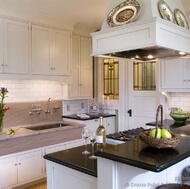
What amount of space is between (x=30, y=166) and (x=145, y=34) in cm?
258

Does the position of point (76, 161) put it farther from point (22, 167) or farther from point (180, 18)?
point (22, 167)

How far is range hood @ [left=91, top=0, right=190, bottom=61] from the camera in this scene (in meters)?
1.72

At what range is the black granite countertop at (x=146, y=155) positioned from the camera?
4.20 feet

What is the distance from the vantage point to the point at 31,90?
4.12 m

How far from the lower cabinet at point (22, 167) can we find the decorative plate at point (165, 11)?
8.52ft

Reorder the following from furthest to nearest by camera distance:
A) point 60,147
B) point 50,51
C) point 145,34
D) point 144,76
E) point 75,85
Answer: point 75,85 → point 144,76 → point 50,51 → point 60,147 → point 145,34

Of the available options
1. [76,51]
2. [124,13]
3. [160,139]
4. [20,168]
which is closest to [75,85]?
[76,51]

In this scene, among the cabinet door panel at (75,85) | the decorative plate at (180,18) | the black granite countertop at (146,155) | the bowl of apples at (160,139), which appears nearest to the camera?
the black granite countertop at (146,155)

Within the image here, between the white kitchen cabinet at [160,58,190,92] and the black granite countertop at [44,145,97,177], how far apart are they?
6.73 ft

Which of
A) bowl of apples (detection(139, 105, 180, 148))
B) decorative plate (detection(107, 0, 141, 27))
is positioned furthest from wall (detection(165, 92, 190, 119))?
bowl of apples (detection(139, 105, 180, 148))

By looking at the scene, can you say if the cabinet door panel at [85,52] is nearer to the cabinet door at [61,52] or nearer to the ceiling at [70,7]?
the cabinet door at [61,52]

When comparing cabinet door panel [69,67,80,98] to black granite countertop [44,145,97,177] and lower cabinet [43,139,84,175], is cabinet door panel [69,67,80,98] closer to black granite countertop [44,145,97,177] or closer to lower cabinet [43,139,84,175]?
lower cabinet [43,139,84,175]

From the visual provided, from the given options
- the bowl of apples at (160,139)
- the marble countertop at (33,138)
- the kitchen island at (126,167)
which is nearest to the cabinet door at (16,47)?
the marble countertop at (33,138)

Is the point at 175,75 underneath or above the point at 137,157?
above
